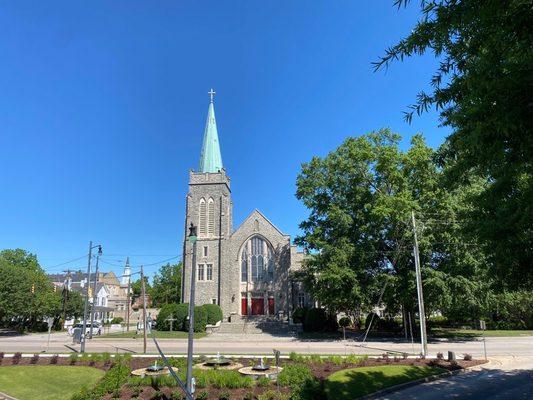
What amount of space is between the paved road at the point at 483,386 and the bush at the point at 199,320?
28.4 m

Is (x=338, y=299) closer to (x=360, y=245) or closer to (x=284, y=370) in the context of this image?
(x=360, y=245)

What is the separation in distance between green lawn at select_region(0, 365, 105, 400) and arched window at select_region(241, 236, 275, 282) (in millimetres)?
29757

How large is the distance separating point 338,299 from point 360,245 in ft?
15.9

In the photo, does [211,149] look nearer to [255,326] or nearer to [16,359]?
[255,326]

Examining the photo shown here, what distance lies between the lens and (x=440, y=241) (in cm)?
2966

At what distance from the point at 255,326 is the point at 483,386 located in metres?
30.4

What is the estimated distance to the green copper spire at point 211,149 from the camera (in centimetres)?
5400

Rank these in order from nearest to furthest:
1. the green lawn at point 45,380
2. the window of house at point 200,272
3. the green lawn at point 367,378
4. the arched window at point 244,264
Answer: the green lawn at point 367,378, the green lawn at point 45,380, the arched window at point 244,264, the window of house at point 200,272

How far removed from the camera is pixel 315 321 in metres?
40.4

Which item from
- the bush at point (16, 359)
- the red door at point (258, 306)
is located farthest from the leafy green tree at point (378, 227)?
the bush at point (16, 359)

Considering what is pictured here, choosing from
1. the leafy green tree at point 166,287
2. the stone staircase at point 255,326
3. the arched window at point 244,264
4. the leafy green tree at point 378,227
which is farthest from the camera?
the leafy green tree at point 166,287

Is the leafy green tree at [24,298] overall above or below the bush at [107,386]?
above

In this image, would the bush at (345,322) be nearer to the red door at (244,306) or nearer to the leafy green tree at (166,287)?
the red door at (244,306)

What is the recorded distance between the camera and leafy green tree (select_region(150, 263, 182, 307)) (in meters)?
85.8
